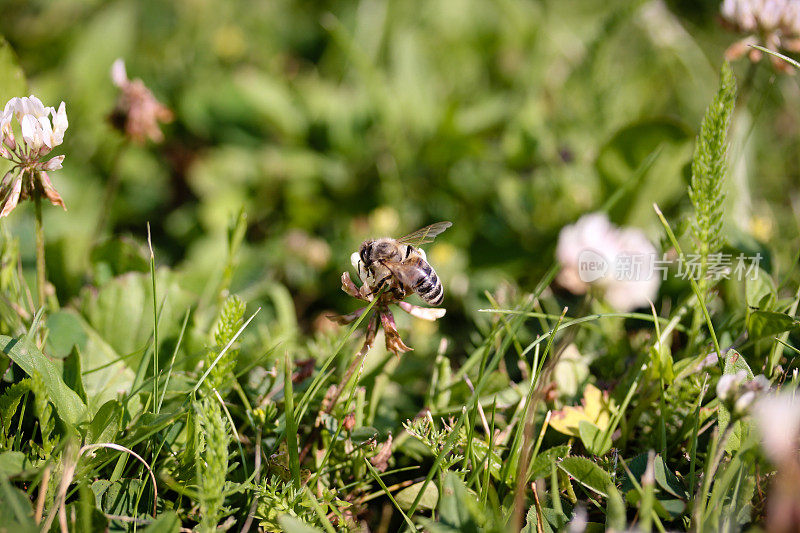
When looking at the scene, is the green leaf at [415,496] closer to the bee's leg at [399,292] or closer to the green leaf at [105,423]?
the bee's leg at [399,292]

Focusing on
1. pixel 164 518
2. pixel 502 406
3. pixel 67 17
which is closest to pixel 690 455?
pixel 502 406

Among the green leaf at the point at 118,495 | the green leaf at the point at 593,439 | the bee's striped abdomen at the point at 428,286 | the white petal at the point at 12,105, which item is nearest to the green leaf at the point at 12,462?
the green leaf at the point at 118,495

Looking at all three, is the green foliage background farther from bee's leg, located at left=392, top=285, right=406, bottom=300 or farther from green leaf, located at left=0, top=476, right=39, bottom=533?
bee's leg, located at left=392, top=285, right=406, bottom=300

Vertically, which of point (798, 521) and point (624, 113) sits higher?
point (798, 521)

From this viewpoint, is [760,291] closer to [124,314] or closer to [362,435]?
[362,435]

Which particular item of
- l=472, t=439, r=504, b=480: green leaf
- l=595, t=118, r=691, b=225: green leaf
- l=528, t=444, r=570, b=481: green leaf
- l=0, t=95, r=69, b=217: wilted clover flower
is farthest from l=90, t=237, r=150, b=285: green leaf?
l=595, t=118, r=691, b=225: green leaf

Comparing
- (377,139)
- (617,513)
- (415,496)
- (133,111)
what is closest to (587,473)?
(617,513)

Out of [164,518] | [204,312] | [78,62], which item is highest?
[78,62]

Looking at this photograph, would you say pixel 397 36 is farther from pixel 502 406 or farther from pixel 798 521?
pixel 798 521
